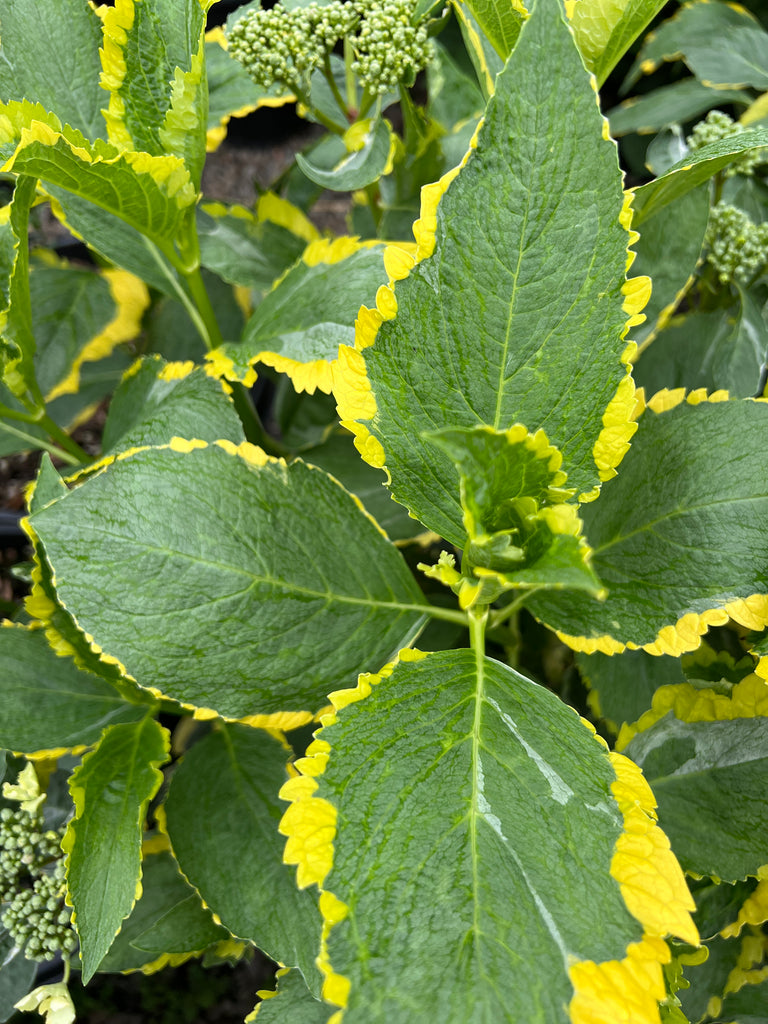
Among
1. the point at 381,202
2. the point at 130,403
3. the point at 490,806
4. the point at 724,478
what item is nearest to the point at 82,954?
the point at 490,806

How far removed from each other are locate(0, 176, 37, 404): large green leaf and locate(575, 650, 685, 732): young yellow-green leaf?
66 centimetres

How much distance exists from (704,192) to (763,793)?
0.59 m

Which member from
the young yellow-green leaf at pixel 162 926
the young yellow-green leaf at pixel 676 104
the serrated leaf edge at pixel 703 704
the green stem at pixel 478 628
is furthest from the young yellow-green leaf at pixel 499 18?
the young yellow-green leaf at pixel 162 926

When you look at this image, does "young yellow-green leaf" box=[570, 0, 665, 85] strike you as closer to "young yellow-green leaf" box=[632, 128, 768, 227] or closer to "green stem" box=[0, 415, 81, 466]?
"young yellow-green leaf" box=[632, 128, 768, 227]

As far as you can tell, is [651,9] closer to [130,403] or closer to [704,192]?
[704,192]

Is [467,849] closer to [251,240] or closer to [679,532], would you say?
[679,532]

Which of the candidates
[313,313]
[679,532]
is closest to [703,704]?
[679,532]

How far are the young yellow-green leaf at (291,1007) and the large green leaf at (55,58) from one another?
87 centimetres

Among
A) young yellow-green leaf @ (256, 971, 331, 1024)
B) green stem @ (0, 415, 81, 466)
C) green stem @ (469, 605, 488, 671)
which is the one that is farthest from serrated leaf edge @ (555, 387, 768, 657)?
green stem @ (0, 415, 81, 466)

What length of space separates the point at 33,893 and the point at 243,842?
0.25m

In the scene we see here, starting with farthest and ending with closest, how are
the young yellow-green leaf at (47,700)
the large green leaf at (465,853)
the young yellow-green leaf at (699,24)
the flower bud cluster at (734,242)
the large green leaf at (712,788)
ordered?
the young yellow-green leaf at (699,24) < the flower bud cluster at (734,242) < the young yellow-green leaf at (47,700) < the large green leaf at (712,788) < the large green leaf at (465,853)

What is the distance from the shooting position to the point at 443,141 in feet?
3.37

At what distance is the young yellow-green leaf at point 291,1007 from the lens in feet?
2.49

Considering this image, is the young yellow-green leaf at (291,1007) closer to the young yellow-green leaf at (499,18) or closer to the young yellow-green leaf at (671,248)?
the young yellow-green leaf at (671,248)
